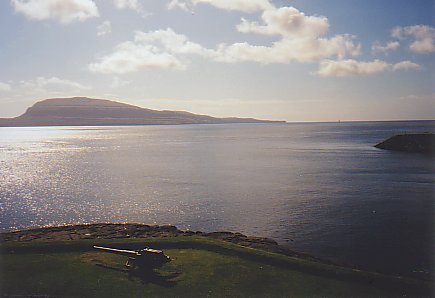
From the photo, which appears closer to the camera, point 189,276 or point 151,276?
point 151,276

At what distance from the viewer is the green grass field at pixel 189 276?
16.7m

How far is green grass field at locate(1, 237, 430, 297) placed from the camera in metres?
16.7

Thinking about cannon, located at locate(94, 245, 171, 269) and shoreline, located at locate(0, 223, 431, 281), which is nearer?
cannon, located at locate(94, 245, 171, 269)

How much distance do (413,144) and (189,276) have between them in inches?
4159

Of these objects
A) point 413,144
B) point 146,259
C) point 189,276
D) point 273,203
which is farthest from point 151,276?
point 413,144

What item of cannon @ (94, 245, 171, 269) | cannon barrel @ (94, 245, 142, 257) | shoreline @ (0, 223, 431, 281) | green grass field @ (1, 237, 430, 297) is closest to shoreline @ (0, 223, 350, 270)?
shoreline @ (0, 223, 431, 281)

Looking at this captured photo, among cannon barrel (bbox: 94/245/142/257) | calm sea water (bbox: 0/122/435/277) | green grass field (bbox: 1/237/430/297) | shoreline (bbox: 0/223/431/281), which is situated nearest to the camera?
green grass field (bbox: 1/237/430/297)

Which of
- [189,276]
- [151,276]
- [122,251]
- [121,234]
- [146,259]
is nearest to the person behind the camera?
[151,276]

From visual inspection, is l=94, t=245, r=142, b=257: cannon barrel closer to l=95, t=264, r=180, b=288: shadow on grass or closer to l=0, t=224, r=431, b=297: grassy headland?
l=0, t=224, r=431, b=297: grassy headland

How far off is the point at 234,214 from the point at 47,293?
24.6 meters

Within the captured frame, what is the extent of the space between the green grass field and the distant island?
89.4 metres

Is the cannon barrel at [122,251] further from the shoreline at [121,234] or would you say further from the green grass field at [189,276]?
the shoreline at [121,234]

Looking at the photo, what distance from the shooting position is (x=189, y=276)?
59.8 feet

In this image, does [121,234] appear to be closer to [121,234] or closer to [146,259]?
[121,234]
